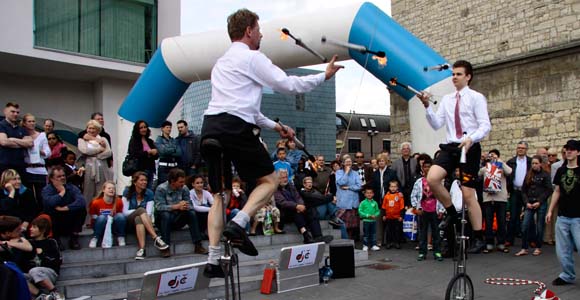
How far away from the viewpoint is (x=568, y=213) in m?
6.54

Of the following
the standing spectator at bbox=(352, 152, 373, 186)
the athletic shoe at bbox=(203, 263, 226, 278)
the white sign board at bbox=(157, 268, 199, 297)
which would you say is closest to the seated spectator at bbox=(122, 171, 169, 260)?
the white sign board at bbox=(157, 268, 199, 297)

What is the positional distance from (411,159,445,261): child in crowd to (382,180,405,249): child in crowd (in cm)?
41

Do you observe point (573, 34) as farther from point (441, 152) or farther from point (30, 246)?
point (30, 246)

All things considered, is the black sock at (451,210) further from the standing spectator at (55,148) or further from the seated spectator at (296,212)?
the standing spectator at (55,148)

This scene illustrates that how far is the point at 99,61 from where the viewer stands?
47.3 feet

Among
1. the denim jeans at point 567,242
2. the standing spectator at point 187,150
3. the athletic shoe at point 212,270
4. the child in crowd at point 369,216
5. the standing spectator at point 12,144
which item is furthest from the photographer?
the child in crowd at point 369,216

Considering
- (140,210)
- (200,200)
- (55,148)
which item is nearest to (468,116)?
(200,200)

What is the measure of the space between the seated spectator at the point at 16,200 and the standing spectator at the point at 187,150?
285cm

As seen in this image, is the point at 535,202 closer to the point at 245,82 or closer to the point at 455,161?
the point at 455,161

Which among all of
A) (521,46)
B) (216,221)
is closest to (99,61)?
(216,221)

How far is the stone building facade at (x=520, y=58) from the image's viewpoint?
55.4ft

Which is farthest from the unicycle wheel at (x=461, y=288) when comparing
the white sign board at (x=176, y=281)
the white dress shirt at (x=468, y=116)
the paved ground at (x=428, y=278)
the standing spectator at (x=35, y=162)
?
the standing spectator at (x=35, y=162)

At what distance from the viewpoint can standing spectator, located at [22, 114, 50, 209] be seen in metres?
7.00

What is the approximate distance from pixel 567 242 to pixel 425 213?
241 centimetres
